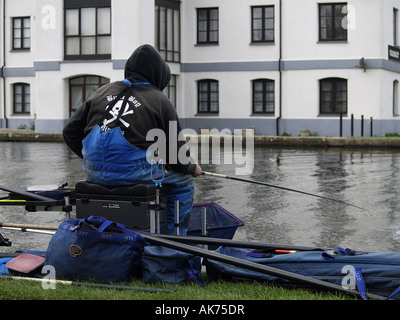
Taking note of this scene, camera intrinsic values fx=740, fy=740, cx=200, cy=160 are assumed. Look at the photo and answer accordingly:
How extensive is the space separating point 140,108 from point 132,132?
0.77 feet

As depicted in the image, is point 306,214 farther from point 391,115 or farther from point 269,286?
point 391,115

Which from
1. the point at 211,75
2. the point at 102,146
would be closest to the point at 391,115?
the point at 211,75

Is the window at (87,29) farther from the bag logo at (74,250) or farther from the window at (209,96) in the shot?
the bag logo at (74,250)

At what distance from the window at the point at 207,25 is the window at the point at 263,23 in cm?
185

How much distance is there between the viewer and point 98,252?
17.9 ft

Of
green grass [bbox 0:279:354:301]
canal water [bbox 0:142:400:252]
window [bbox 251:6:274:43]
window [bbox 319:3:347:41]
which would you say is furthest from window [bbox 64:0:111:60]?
green grass [bbox 0:279:354:301]

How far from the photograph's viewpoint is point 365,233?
9.12 metres

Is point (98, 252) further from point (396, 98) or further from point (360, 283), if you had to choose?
point (396, 98)

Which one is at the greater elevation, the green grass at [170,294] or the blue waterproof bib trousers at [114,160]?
the blue waterproof bib trousers at [114,160]

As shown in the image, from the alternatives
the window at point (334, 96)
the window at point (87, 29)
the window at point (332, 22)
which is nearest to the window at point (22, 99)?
the window at point (87, 29)

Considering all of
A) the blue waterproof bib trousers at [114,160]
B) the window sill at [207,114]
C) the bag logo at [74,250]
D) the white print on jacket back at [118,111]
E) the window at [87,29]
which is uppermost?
the window at [87,29]

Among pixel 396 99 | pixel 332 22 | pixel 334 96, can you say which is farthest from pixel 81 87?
pixel 396 99

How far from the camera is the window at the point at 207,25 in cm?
3447

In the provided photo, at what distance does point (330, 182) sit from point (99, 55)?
20.4m
